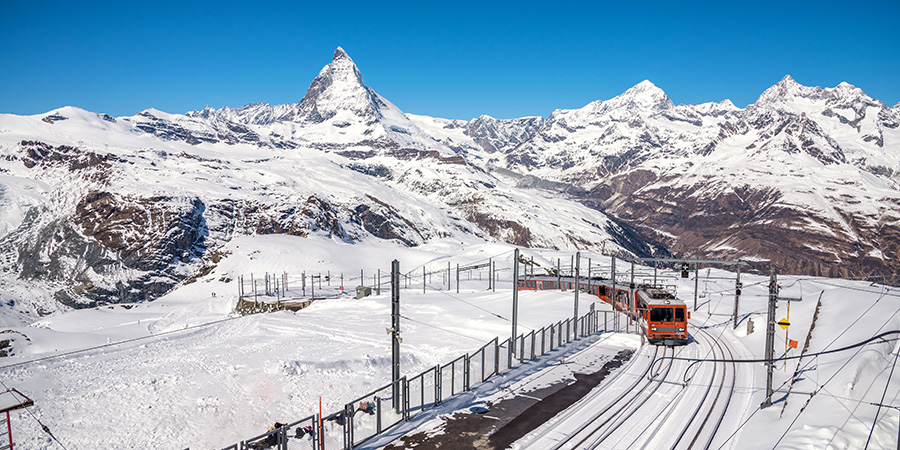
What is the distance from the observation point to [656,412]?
70.9 feet

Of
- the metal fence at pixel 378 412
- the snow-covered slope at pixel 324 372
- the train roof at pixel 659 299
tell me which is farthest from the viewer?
the train roof at pixel 659 299

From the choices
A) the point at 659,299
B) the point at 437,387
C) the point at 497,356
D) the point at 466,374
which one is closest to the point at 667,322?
the point at 659,299

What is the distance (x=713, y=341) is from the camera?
38.5 m

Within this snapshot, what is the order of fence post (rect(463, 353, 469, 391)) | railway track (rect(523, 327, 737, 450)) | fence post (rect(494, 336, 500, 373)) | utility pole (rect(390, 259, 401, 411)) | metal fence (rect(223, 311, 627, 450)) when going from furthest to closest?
fence post (rect(494, 336, 500, 373)), fence post (rect(463, 353, 469, 391)), utility pole (rect(390, 259, 401, 411)), railway track (rect(523, 327, 737, 450)), metal fence (rect(223, 311, 627, 450))

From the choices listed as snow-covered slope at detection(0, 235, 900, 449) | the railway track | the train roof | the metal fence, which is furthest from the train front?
the metal fence

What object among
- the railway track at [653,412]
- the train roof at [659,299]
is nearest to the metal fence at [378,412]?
the railway track at [653,412]

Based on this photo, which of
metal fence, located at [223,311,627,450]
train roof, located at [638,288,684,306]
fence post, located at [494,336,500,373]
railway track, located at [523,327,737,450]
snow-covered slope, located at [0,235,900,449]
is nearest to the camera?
metal fence, located at [223,311,627,450]

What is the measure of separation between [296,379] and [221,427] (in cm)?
616

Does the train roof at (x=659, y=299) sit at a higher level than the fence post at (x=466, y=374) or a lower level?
higher

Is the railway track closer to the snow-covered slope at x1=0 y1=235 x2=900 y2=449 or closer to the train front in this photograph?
the snow-covered slope at x1=0 y1=235 x2=900 y2=449

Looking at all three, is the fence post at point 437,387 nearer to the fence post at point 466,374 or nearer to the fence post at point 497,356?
the fence post at point 466,374

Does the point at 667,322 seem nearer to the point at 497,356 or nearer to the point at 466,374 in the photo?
the point at 497,356

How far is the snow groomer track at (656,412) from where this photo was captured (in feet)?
61.9

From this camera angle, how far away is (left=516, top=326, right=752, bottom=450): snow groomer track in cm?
1886
